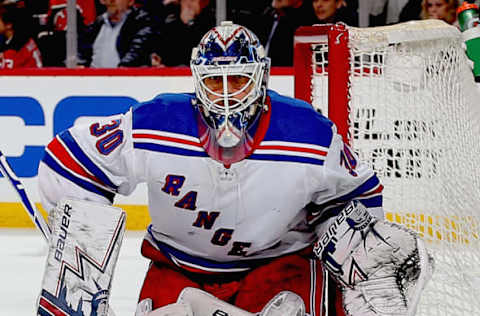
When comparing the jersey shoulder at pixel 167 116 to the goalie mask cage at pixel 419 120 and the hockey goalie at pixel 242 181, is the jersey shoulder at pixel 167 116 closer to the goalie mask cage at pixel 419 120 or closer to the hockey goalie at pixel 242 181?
the hockey goalie at pixel 242 181

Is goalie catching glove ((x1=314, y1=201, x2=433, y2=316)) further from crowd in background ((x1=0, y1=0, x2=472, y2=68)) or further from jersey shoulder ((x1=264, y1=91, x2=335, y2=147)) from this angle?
crowd in background ((x1=0, y1=0, x2=472, y2=68))

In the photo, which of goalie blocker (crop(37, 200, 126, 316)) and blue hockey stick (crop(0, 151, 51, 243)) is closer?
goalie blocker (crop(37, 200, 126, 316))

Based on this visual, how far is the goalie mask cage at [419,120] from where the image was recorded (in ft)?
8.56

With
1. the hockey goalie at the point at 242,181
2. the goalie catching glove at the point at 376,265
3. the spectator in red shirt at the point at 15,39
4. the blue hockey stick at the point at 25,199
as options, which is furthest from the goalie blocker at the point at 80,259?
the spectator in red shirt at the point at 15,39

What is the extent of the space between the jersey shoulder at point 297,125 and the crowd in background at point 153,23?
8.06ft

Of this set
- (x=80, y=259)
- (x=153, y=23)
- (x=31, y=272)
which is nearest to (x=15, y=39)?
(x=153, y=23)

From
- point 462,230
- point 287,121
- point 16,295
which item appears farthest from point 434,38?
point 16,295

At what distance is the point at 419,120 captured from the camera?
2.85 m

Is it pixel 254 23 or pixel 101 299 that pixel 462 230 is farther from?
pixel 254 23

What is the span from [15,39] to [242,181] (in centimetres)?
346

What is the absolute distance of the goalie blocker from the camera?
1.85m

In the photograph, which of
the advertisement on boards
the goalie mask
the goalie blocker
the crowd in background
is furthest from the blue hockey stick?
the crowd in background

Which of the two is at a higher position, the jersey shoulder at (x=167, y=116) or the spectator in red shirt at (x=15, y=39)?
the jersey shoulder at (x=167, y=116)

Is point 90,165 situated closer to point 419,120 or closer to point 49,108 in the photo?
point 419,120
